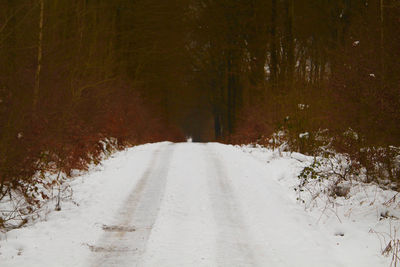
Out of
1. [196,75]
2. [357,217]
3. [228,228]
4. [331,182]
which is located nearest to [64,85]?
[228,228]

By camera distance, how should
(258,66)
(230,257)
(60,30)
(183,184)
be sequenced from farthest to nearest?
1. (258,66)
2. (60,30)
3. (183,184)
4. (230,257)

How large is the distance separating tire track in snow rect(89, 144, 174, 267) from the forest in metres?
2.10

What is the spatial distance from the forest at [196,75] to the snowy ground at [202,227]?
1.30 m

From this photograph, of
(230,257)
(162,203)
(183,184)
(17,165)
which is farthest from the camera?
(183,184)

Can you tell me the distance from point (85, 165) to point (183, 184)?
3736mm

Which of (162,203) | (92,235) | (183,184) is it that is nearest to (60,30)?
(183,184)

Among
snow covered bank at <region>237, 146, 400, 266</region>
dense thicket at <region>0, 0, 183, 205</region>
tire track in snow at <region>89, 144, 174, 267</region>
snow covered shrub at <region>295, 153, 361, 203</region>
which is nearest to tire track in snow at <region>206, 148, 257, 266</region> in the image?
tire track in snow at <region>89, 144, 174, 267</region>

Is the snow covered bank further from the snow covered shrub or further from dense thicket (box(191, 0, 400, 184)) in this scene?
dense thicket (box(191, 0, 400, 184))

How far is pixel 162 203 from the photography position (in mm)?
9008

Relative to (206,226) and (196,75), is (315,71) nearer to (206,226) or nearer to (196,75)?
(206,226)

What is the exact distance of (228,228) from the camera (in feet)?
24.3

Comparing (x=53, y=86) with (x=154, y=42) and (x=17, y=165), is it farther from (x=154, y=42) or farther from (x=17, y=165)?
(x=154, y=42)

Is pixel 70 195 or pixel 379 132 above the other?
pixel 379 132

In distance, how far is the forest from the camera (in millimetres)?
8133
